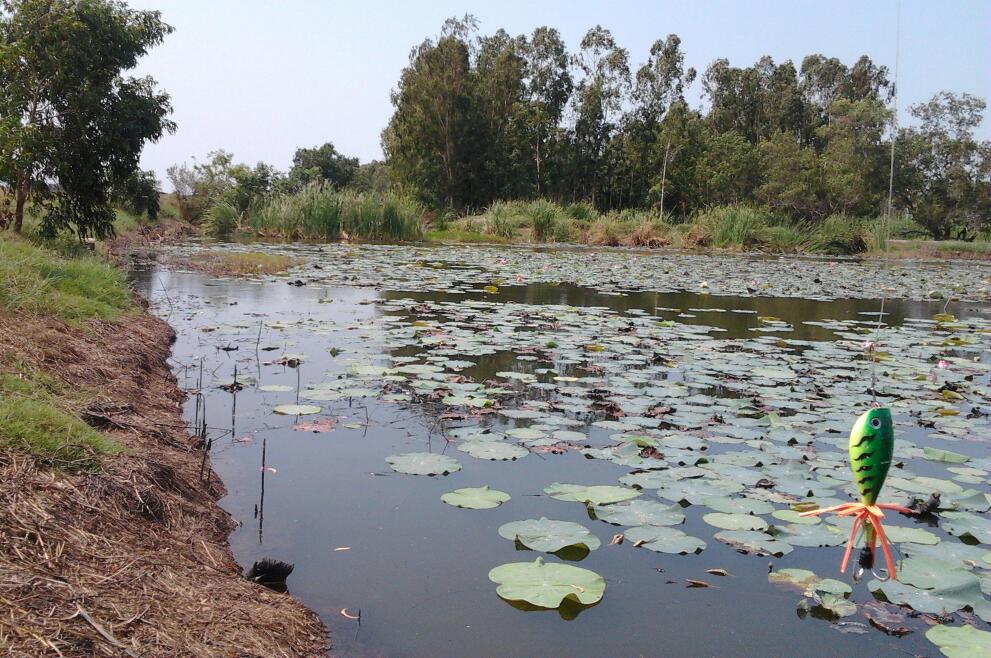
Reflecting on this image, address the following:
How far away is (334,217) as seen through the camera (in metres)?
19.0

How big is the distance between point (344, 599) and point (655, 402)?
7.36ft

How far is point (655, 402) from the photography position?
12.5 ft

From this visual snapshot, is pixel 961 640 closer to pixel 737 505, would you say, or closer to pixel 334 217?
pixel 737 505

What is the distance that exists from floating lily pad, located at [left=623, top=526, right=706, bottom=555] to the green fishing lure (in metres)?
1.27

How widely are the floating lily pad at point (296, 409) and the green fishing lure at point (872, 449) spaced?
9.29 ft

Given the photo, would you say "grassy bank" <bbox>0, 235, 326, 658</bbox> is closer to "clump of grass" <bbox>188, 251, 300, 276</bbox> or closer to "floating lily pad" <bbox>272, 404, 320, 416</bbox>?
"floating lily pad" <bbox>272, 404, 320, 416</bbox>

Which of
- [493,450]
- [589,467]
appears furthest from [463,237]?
[589,467]

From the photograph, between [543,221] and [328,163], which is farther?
[328,163]

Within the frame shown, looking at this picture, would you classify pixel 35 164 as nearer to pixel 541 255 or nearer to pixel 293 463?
pixel 293 463

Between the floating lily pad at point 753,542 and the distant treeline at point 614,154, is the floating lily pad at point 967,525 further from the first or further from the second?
the distant treeline at point 614,154

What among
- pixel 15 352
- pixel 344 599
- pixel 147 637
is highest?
pixel 15 352

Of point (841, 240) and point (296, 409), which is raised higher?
point (841, 240)

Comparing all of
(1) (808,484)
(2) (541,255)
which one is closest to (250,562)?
(1) (808,484)

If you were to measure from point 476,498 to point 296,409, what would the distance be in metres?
1.36
